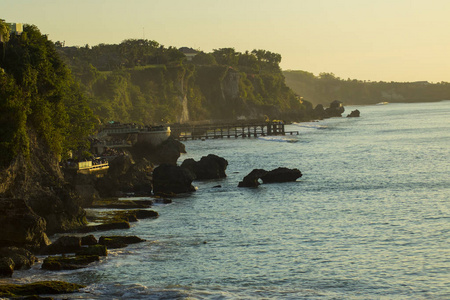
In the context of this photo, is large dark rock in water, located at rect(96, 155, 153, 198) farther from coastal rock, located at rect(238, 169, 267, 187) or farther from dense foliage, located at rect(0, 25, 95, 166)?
coastal rock, located at rect(238, 169, 267, 187)

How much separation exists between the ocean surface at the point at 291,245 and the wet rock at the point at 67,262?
2.04 feet

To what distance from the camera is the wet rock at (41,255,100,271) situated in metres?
39.2

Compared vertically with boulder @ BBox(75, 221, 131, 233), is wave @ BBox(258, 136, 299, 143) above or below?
above

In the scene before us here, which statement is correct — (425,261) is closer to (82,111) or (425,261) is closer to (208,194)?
(208,194)

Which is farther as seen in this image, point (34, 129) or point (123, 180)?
point (123, 180)

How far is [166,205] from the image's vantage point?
64938mm

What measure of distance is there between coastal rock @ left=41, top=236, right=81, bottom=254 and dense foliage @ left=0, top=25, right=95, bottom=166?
10164 millimetres

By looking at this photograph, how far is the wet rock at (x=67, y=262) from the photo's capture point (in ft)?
129

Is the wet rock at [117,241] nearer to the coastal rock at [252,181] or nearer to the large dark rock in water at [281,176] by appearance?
the coastal rock at [252,181]

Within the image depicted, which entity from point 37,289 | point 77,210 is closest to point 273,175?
point 77,210

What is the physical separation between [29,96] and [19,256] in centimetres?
2262

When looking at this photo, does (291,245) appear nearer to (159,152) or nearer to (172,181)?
(172,181)

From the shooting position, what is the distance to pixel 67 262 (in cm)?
4019

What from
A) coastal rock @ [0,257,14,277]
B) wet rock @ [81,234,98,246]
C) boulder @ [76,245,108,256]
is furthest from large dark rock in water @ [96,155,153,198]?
Answer: coastal rock @ [0,257,14,277]
